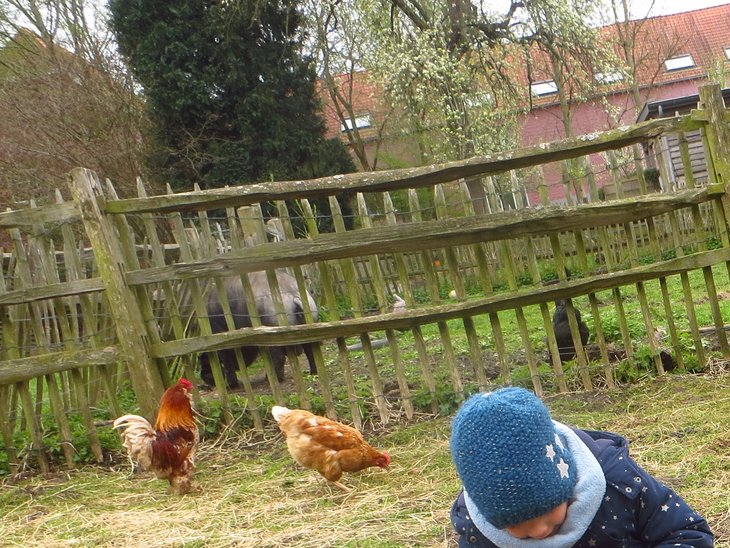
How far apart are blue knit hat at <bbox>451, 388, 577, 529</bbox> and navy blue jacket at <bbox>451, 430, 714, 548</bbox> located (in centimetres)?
21

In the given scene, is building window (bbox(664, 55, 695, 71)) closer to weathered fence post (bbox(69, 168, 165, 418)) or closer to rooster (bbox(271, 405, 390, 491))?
weathered fence post (bbox(69, 168, 165, 418))

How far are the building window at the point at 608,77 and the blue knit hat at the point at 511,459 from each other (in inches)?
600

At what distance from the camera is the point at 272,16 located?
59.3 ft

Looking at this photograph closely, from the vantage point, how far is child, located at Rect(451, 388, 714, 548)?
1.59 m

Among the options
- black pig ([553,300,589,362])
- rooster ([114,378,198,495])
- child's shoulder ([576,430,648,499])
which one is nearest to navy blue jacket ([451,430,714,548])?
child's shoulder ([576,430,648,499])

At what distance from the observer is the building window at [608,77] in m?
15.6

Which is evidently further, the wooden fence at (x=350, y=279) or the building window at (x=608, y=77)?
the building window at (x=608, y=77)

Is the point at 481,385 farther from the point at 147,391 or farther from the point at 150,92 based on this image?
the point at 150,92

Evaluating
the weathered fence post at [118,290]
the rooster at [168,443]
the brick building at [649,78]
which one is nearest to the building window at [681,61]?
the brick building at [649,78]

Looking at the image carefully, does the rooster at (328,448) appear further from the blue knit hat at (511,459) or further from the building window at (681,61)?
the building window at (681,61)

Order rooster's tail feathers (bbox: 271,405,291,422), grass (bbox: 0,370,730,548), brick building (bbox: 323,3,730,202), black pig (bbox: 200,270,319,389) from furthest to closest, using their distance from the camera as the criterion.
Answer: brick building (bbox: 323,3,730,202) < black pig (bbox: 200,270,319,389) < rooster's tail feathers (bbox: 271,405,291,422) < grass (bbox: 0,370,730,548)

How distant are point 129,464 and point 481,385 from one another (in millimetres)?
2550

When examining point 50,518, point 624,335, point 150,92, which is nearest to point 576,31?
point 150,92

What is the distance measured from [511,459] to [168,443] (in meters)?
3.13
